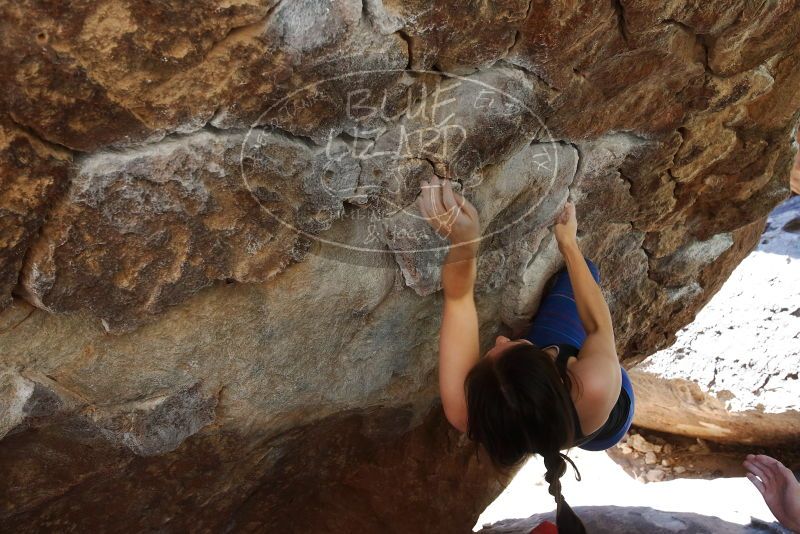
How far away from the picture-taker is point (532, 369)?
1.02 meters

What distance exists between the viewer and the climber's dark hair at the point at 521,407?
3.28 ft

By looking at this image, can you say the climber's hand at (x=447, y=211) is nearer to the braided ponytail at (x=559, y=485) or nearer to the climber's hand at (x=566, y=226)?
the climber's hand at (x=566, y=226)

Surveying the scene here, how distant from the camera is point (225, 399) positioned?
3.93ft

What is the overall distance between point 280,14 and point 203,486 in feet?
3.15

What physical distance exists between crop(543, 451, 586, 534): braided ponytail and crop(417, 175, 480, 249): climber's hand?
39 centimetres

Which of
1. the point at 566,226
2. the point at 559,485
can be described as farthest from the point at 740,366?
the point at 559,485

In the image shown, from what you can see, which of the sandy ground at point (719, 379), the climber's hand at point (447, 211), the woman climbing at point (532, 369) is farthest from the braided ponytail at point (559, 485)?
the sandy ground at point (719, 379)

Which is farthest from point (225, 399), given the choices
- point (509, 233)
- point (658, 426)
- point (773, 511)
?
point (658, 426)

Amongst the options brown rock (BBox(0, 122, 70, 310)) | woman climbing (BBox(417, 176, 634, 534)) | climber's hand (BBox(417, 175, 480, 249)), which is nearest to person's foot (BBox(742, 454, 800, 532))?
woman climbing (BBox(417, 176, 634, 534))

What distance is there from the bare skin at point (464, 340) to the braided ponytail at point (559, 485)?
0.08 m

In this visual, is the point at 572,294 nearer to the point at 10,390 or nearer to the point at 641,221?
the point at 641,221

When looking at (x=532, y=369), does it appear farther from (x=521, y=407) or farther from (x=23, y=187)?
(x=23, y=187)

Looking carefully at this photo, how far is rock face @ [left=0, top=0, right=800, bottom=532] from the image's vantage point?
2.60ft

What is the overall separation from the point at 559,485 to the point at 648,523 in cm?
97
